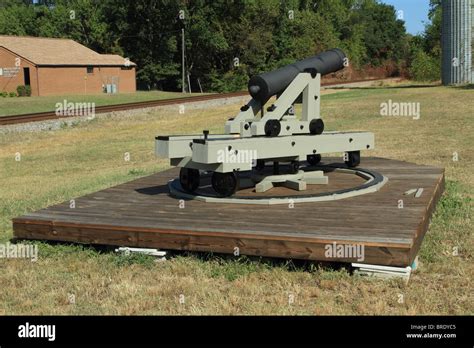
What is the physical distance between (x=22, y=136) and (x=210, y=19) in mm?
43487

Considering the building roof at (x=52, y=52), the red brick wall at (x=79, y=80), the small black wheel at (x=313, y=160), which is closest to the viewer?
the small black wheel at (x=313, y=160)

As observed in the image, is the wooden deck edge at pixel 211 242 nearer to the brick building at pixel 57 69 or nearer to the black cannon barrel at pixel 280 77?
the black cannon barrel at pixel 280 77

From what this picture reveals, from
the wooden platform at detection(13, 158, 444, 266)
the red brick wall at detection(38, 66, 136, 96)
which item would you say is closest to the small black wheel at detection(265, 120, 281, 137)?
the wooden platform at detection(13, 158, 444, 266)

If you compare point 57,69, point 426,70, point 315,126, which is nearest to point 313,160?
point 315,126

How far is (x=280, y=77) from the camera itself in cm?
714

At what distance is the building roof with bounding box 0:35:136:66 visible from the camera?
157 feet

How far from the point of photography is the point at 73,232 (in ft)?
18.8

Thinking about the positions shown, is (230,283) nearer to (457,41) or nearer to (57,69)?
(457,41)

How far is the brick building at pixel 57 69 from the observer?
47219mm

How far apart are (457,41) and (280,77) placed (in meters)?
35.8

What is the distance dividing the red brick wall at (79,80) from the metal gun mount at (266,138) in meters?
43.1

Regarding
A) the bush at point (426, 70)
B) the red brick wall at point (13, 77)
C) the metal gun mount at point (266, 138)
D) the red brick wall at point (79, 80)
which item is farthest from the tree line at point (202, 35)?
the metal gun mount at point (266, 138)

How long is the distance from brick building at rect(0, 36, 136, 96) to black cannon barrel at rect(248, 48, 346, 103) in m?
42.6
